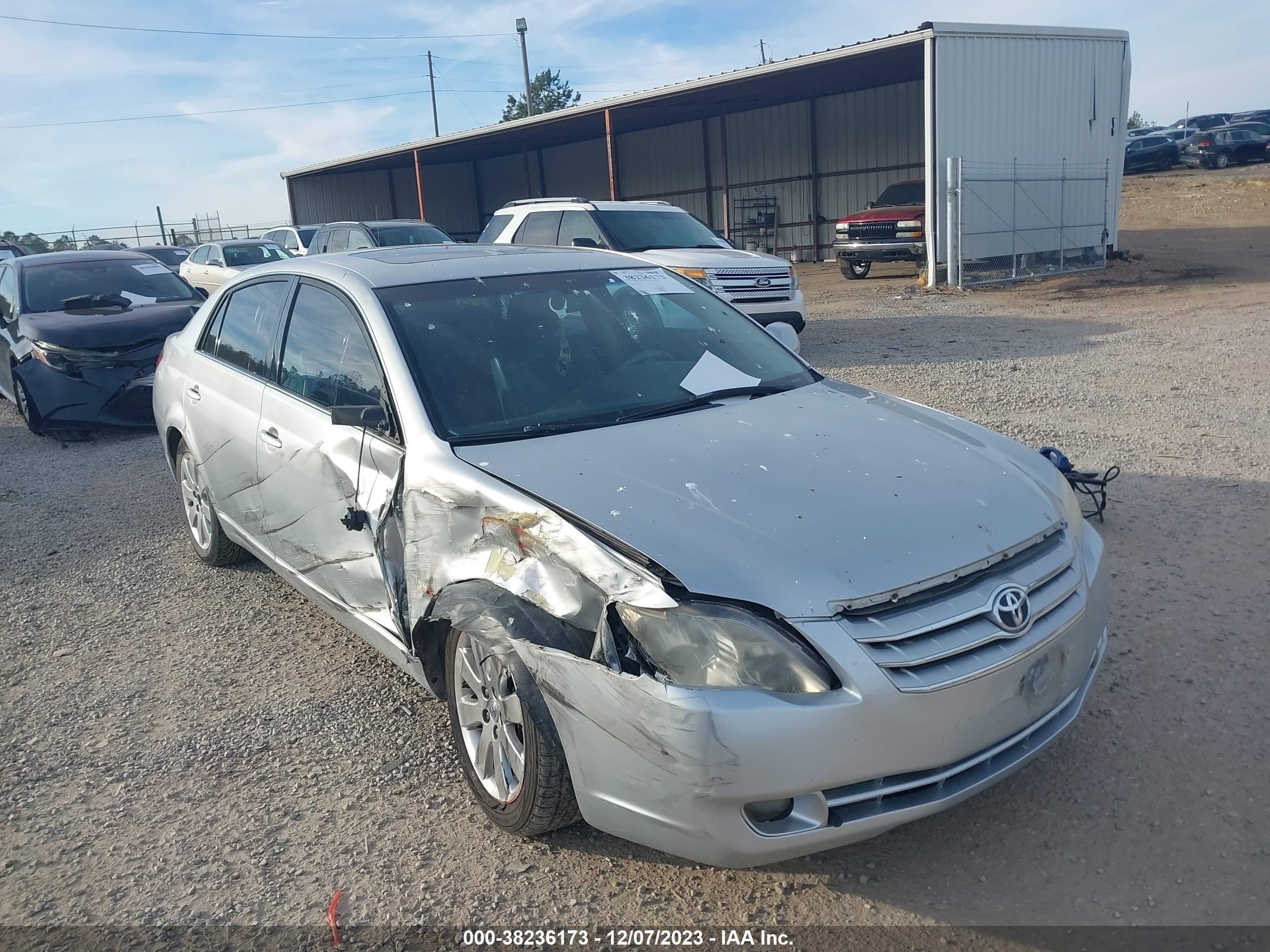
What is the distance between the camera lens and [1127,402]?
7.88 m

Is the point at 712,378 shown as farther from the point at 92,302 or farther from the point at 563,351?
the point at 92,302

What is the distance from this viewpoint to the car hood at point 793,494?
2494mm

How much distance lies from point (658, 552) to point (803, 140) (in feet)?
92.1

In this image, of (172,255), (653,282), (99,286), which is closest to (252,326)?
(653,282)

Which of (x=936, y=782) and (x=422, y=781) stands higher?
(x=936, y=782)

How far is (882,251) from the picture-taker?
18.9m

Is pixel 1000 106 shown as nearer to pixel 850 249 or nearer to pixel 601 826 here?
pixel 850 249

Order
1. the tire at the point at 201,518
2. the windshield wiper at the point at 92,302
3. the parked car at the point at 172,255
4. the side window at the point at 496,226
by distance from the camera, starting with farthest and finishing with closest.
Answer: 1. the parked car at the point at 172,255
2. the side window at the point at 496,226
3. the windshield wiper at the point at 92,302
4. the tire at the point at 201,518

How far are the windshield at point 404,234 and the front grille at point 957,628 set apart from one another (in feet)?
43.3

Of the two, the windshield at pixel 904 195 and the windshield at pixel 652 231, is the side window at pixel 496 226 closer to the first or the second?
the windshield at pixel 652 231

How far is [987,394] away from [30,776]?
7.29 meters

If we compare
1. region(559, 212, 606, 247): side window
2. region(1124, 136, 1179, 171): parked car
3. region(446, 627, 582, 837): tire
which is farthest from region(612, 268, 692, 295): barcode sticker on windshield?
region(1124, 136, 1179, 171): parked car

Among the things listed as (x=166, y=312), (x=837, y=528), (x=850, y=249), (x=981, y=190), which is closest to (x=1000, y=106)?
(x=981, y=190)

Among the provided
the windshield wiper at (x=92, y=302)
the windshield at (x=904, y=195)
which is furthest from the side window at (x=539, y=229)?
the windshield at (x=904, y=195)
